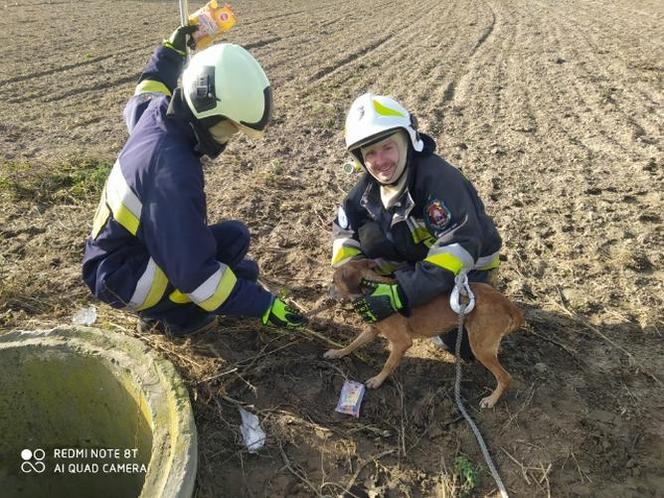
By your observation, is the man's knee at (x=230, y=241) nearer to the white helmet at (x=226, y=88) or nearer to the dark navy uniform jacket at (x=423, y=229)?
the dark navy uniform jacket at (x=423, y=229)

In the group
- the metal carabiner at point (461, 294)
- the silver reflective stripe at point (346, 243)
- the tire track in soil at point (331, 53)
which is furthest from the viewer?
the tire track in soil at point (331, 53)

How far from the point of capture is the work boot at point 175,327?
3891 mm

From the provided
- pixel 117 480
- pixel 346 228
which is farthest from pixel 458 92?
pixel 117 480

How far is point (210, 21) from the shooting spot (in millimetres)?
4297

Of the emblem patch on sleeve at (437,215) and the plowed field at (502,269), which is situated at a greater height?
the emblem patch on sleeve at (437,215)

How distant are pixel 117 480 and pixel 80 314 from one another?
1291mm

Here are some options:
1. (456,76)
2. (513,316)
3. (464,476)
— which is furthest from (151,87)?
(456,76)

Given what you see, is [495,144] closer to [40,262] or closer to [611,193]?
[611,193]

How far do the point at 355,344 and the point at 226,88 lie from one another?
1.92 m

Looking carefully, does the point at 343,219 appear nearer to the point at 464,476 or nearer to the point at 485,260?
the point at 485,260

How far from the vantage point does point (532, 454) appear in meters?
3.18

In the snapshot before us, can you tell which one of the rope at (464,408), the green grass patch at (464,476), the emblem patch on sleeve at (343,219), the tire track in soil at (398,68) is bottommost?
the tire track in soil at (398,68)

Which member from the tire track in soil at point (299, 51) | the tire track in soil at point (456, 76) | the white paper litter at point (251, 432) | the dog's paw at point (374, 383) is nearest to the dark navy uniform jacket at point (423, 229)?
the dog's paw at point (374, 383)

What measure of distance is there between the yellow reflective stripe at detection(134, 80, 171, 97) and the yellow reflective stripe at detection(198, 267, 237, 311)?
5.84 feet
